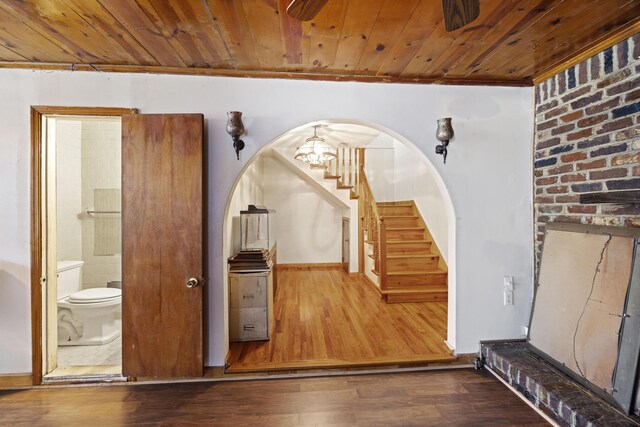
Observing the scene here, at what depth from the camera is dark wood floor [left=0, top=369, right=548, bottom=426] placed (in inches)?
70.4

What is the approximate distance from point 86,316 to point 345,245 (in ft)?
13.7

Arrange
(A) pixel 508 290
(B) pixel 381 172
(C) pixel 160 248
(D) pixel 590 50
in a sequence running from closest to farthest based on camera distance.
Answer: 1. (D) pixel 590 50
2. (C) pixel 160 248
3. (A) pixel 508 290
4. (B) pixel 381 172

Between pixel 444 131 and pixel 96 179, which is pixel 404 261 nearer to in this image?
pixel 444 131

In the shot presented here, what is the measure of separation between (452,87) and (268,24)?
5.13 ft

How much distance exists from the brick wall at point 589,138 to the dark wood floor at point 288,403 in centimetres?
131

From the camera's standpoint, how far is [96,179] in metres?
3.57

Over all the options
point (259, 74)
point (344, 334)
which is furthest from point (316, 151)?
point (344, 334)

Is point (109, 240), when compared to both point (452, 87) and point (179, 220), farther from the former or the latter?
point (452, 87)

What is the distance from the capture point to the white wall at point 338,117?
6.95 feet

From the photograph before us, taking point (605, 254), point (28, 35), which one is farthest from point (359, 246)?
point (28, 35)

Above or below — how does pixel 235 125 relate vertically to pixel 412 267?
above

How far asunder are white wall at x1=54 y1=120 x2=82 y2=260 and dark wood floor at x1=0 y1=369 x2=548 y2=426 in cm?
171

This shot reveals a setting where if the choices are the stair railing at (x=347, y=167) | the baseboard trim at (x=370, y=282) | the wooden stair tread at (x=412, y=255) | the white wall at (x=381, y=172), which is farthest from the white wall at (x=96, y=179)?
the white wall at (x=381, y=172)

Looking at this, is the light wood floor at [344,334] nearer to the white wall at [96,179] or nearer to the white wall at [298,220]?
the white wall at [298,220]
